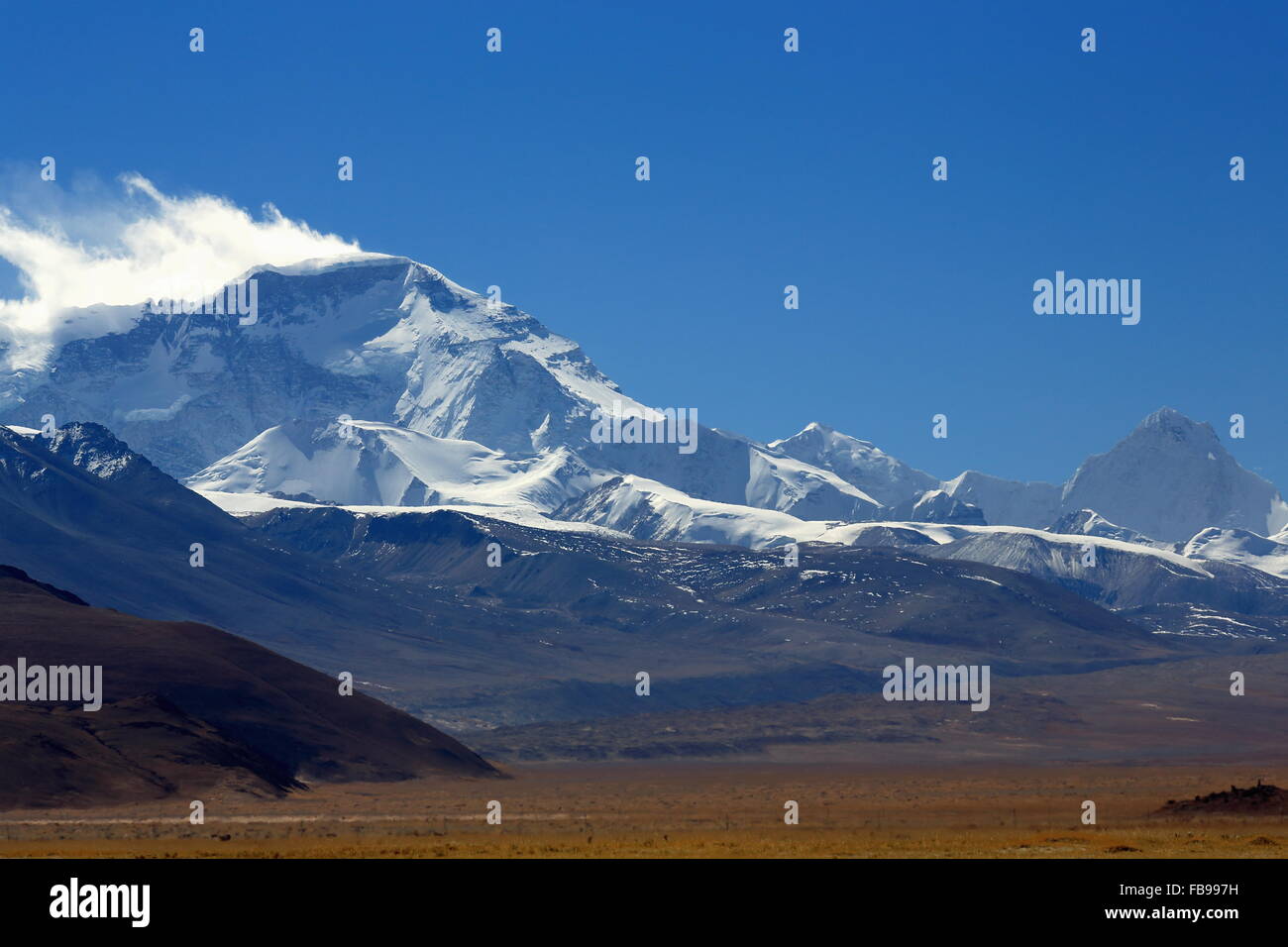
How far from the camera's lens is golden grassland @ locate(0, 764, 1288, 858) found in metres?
68.5

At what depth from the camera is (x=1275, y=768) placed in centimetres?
19800

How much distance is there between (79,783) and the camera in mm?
132875

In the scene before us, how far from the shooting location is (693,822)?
351ft

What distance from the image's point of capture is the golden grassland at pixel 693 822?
225 feet

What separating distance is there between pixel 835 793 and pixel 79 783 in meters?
63.0

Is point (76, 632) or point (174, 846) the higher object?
point (76, 632)

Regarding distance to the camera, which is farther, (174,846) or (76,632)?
(76,632)
